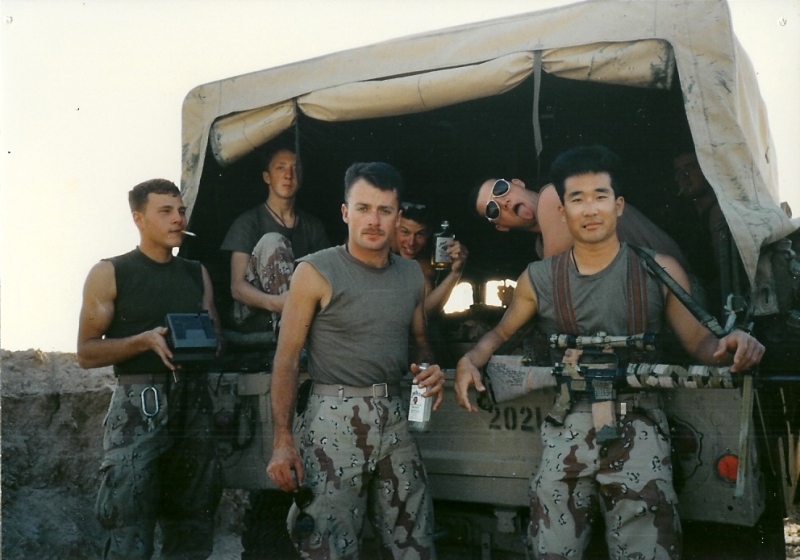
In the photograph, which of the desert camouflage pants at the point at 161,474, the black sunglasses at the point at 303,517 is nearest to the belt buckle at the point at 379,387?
the black sunglasses at the point at 303,517

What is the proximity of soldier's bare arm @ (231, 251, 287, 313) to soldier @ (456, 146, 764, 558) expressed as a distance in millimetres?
1255

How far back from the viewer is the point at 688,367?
2848 millimetres

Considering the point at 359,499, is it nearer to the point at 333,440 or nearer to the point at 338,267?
the point at 333,440

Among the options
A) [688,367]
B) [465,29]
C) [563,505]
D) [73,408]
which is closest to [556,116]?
[465,29]

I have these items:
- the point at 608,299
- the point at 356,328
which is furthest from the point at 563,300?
the point at 356,328

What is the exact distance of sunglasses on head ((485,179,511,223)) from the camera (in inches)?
165

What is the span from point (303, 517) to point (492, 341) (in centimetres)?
105

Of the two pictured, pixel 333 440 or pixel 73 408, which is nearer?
pixel 333 440

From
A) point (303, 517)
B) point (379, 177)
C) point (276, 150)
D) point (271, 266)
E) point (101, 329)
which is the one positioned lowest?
point (303, 517)

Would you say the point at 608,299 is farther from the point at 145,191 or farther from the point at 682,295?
the point at 145,191

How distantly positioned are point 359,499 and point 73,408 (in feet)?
16.2

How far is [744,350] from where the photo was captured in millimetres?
2686

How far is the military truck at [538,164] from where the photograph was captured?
9.77 feet

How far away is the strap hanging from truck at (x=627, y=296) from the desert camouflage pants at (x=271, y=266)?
1509 mm
